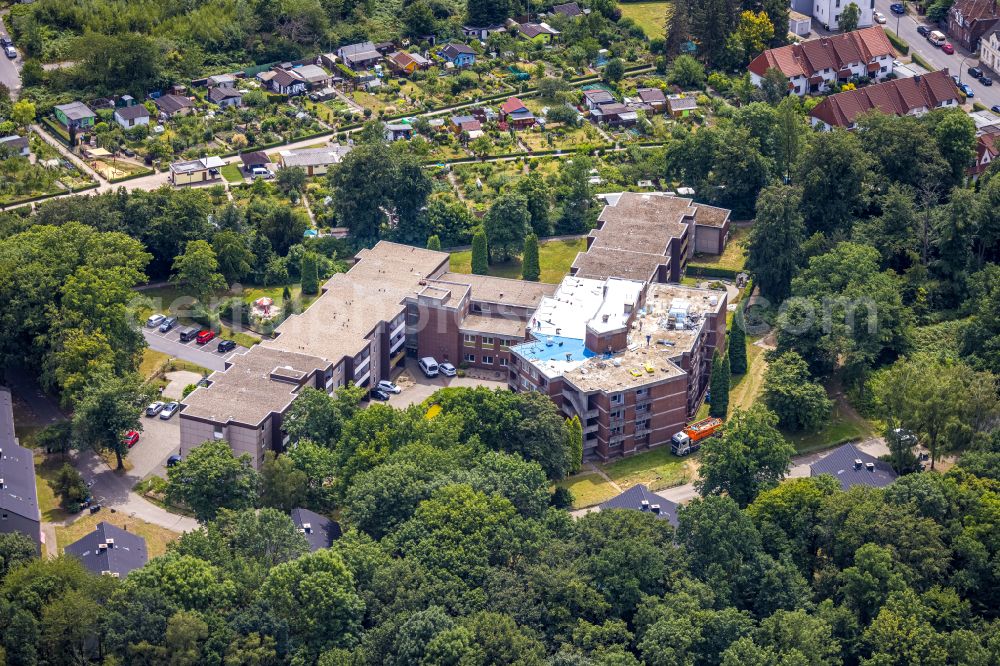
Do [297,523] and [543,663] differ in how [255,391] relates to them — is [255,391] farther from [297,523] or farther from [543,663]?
[543,663]

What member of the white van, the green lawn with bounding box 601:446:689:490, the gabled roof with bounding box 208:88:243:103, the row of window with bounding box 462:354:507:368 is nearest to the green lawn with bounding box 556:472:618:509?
the green lawn with bounding box 601:446:689:490

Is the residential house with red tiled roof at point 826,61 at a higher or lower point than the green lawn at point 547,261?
higher

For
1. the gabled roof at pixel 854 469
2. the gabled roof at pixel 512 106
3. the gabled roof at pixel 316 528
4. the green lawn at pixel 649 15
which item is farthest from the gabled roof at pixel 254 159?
the gabled roof at pixel 854 469

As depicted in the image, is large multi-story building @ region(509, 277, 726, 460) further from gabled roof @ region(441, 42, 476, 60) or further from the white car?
gabled roof @ region(441, 42, 476, 60)

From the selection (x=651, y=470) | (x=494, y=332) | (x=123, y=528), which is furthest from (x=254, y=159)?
(x=651, y=470)

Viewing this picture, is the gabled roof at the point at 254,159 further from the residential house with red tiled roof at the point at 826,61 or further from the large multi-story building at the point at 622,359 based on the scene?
the residential house with red tiled roof at the point at 826,61

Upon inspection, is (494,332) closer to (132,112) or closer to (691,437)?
(691,437)

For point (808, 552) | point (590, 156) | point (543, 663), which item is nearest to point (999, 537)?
point (808, 552)
